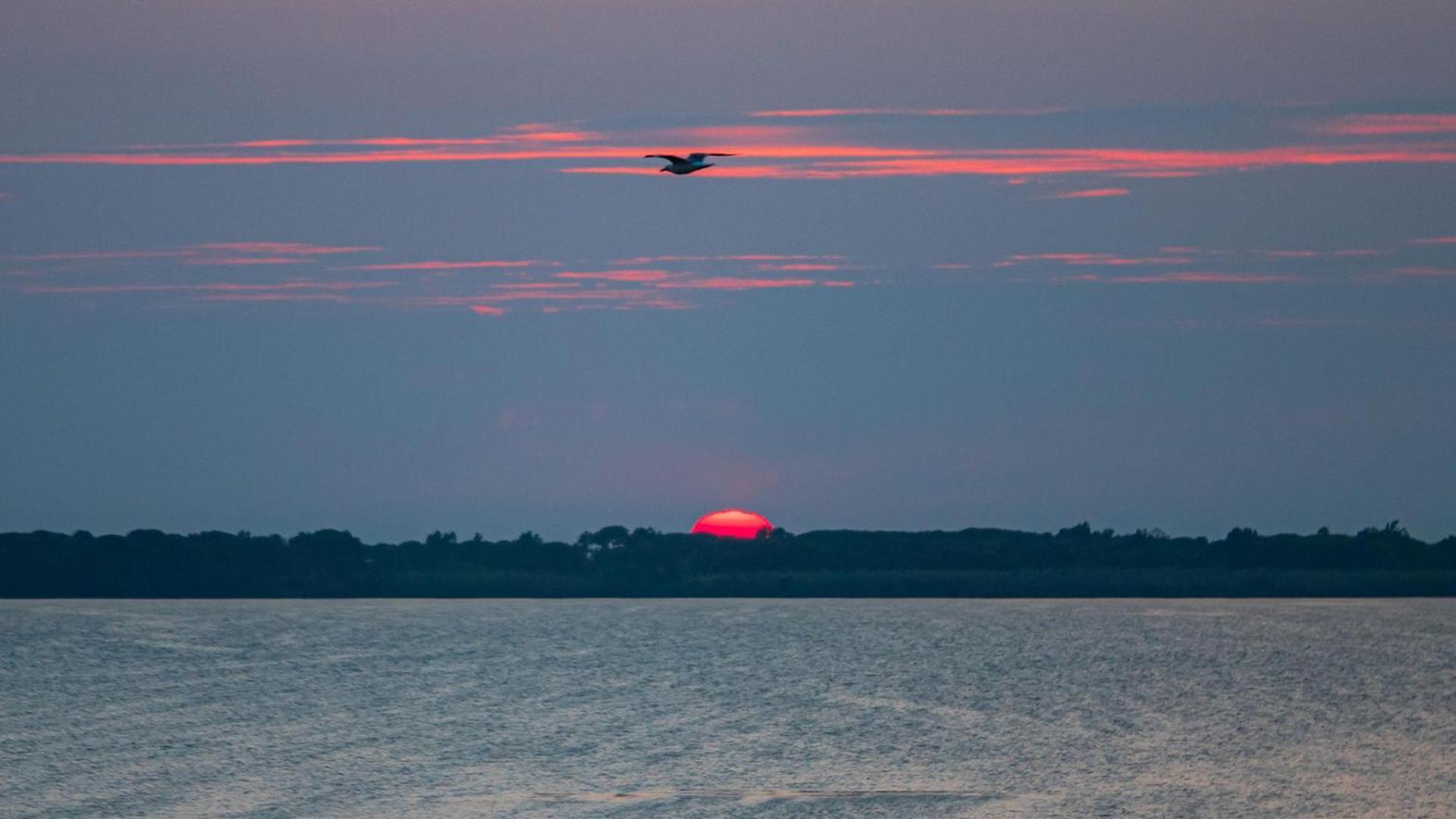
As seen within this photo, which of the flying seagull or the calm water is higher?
the flying seagull

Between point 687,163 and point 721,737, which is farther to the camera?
point 721,737

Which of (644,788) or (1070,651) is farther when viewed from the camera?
(1070,651)

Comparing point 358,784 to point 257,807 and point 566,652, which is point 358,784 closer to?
point 257,807

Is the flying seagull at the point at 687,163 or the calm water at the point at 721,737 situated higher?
the flying seagull at the point at 687,163

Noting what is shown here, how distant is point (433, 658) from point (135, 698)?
5263cm

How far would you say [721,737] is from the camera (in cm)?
8612

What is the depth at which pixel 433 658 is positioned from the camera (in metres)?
162

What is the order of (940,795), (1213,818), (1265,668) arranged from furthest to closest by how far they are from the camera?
(1265,668), (940,795), (1213,818)

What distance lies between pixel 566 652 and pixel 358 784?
105 metres

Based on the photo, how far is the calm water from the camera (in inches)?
2447

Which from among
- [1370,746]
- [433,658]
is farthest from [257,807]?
[433,658]

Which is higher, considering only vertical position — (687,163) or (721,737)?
(687,163)

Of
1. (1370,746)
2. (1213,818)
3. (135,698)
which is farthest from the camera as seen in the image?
(135,698)

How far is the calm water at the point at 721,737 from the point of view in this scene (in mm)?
62156
